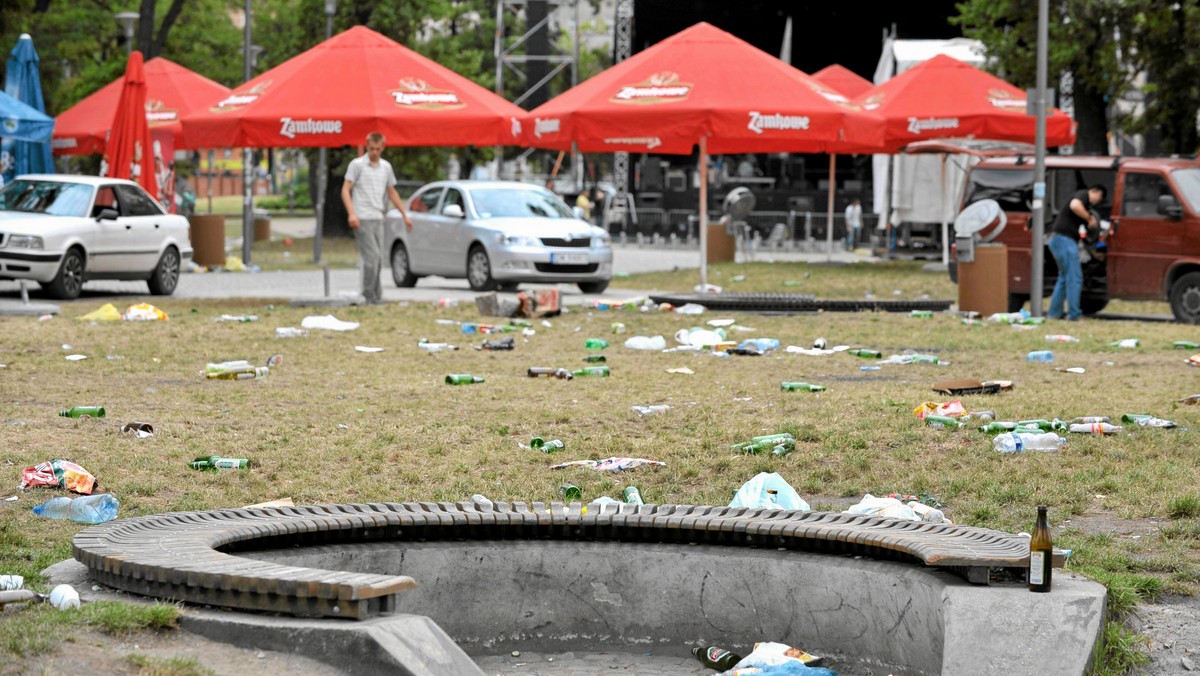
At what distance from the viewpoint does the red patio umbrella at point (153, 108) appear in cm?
2894

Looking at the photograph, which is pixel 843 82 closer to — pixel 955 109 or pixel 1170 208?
pixel 955 109

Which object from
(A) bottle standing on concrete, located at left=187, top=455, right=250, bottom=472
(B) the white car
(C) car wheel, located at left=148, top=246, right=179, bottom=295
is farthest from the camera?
(C) car wheel, located at left=148, top=246, right=179, bottom=295

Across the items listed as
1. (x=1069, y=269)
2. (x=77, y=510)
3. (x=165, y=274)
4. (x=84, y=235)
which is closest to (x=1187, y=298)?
(x=1069, y=269)

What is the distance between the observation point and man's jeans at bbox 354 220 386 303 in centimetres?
1830

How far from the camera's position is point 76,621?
4.79m

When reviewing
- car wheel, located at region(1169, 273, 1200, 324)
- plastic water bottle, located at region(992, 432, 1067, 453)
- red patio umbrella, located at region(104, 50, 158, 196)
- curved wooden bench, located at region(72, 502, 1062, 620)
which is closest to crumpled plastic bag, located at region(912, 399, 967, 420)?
plastic water bottle, located at region(992, 432, 1067, 453)

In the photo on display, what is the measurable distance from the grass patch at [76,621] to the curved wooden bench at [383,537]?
174mm

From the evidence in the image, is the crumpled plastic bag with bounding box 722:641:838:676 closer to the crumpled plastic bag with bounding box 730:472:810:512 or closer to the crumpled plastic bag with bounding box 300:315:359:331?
the crumpled plastic bag with bounding box 730:472:810:512

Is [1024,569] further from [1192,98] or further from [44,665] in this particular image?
[1192,98]

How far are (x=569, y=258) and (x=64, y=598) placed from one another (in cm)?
1757

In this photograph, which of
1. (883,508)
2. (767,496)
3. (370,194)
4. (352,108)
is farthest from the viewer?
(352,108)

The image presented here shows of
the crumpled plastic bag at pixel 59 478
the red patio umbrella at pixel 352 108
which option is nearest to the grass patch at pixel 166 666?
the crumpled plastic bag at pixel 59 478

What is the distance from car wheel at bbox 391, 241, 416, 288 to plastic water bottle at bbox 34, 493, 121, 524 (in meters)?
17.5

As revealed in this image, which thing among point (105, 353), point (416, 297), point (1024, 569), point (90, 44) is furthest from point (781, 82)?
point (90, 44)
